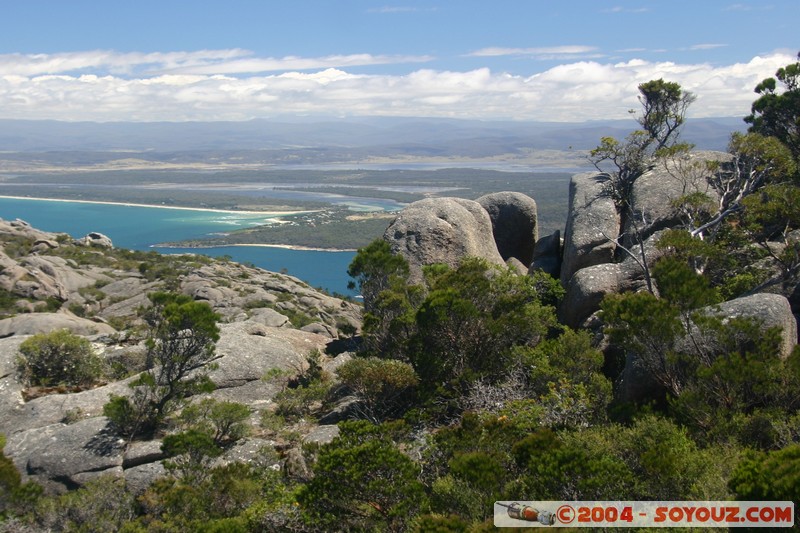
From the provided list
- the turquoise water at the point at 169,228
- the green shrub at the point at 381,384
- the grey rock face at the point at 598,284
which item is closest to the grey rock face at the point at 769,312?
the grey rock face at the point at 598,284

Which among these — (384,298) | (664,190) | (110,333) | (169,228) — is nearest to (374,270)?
(384,298)

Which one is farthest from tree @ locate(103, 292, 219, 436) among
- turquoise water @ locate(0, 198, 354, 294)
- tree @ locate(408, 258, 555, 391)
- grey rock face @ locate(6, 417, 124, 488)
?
turquoise water @ locate(0, 198, 354, 294)

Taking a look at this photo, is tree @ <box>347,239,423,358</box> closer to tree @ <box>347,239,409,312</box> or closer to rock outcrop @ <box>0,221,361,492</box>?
tree @ <box>347,239,409,312</box>

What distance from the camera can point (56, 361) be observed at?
20719 mm

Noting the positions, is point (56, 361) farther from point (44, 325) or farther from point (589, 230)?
point (589, 230)

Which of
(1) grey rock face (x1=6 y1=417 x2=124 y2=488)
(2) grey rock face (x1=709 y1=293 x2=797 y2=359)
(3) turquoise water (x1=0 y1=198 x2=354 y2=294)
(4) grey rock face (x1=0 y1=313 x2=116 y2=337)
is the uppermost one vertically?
(2) grey rock face (x1=709 y1=293 x2=797 y2=359)

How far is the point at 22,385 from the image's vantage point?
19.8m

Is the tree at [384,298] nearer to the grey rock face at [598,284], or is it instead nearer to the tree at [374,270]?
the tree at [374,270]

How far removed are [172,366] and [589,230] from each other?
14.0 metres

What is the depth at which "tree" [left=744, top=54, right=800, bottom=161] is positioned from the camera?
25.6 meters

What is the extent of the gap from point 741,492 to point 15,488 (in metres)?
13.6

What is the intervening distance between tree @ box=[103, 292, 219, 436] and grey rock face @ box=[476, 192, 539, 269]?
15715mm

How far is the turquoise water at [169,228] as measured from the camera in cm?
10575

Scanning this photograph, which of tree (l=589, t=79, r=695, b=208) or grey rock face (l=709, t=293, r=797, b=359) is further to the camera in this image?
tree (l=589, t=79, r=695, b=208)
